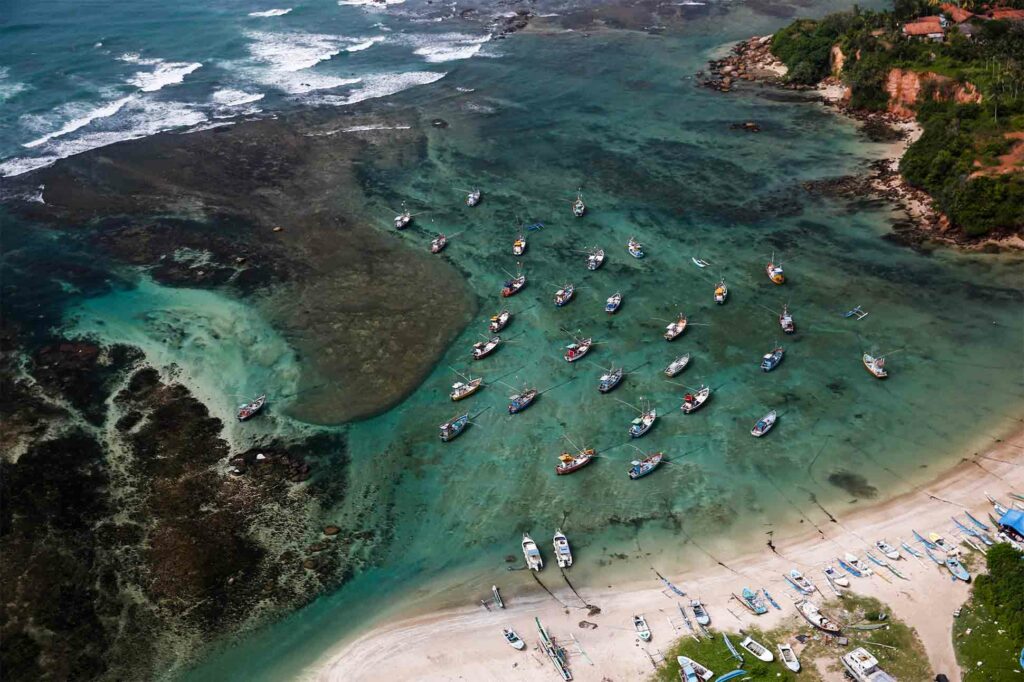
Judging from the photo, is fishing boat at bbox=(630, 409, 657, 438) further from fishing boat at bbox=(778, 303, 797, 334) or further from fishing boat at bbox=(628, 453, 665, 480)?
fishing boat at bbox=(778, 303, 797, 334)

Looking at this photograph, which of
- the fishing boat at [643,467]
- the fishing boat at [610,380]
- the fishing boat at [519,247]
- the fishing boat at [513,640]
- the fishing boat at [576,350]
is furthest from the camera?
the fishing boat at [519,247]

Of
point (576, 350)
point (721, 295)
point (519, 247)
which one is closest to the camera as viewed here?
point (576, 350)

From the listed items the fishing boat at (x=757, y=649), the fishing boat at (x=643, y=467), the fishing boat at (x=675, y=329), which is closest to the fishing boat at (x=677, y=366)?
the fishing boat at (x=675, y=329)

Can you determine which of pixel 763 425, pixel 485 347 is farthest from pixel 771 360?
pixel 485 347

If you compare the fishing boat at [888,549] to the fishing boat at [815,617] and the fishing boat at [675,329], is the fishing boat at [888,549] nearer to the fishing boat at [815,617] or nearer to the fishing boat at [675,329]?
the fishing boat at [815,617]

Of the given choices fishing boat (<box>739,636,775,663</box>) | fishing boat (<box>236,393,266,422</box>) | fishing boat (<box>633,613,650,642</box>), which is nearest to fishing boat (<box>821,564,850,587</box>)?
fishing boat (<box>739,636,775,663</box>)

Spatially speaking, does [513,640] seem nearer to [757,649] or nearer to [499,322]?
[757,649]

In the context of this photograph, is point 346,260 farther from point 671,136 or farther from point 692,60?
point 692,60
